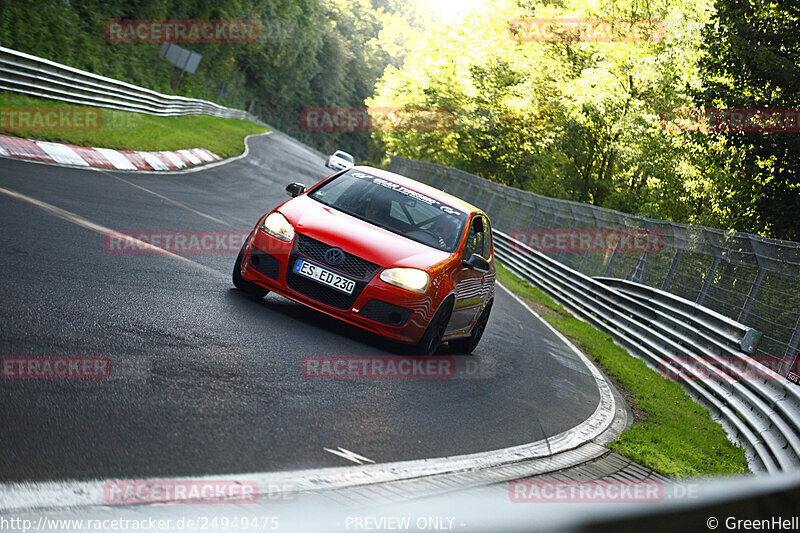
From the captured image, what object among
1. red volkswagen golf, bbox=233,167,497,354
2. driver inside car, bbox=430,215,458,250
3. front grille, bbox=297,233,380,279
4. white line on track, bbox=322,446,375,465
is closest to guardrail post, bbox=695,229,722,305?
red volkswagen golf, bbox=233,167,497,354

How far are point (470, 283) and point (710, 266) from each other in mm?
6183

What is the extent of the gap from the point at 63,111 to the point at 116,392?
18.0m

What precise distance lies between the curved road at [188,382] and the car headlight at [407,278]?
694mm

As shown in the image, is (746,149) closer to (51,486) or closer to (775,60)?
(775,60)

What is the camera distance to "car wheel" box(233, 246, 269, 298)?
8.59m

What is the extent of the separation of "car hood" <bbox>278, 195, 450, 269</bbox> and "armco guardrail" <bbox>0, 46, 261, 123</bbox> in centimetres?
1242

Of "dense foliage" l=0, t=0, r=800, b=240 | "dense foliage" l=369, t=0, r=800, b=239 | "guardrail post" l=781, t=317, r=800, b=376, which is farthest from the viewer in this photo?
"dense foliage" l=0, t=0, r=800, b=240

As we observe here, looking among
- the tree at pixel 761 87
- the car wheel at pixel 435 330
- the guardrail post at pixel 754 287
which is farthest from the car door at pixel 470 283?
the tree at pixel 761 87

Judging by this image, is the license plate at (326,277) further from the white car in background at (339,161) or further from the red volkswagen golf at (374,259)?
the white car in background at (339,161)

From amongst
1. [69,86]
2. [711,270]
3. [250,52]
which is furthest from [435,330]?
[250,52]

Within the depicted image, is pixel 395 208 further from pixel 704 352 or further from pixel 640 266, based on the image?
pixel 640 266

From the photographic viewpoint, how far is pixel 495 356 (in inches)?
422

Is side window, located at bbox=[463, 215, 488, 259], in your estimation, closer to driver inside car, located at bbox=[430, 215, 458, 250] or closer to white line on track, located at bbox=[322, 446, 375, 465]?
driver inside car, located at bbox=[430, 215, 458, 250]

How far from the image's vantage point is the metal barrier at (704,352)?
8.61 metres
